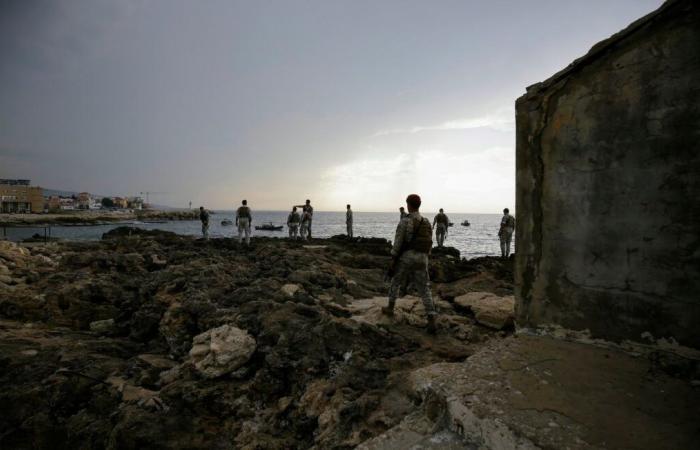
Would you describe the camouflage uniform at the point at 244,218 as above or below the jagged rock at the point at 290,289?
above

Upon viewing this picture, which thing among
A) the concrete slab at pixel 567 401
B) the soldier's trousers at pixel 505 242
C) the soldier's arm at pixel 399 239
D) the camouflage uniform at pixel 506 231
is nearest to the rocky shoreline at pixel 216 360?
the concrete slab at pixel 567 401

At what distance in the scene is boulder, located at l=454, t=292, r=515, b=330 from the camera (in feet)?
18.4

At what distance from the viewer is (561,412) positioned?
2.33 m

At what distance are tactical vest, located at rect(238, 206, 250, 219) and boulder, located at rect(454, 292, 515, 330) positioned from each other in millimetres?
10935

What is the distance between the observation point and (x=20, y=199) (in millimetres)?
76625

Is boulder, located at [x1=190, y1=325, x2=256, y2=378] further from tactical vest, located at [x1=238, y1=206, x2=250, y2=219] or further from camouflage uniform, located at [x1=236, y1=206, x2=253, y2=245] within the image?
camouflage uniform, located at [x1=236, y1=206, x2=253, y2=245]

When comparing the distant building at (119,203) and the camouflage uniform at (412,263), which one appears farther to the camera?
the distant building at (119,203)

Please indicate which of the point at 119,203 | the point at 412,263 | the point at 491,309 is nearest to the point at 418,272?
the point at 412,263

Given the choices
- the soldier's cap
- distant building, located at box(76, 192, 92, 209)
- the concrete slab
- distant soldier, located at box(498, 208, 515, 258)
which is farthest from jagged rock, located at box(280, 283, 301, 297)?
distant building, located at box(76, 192, 92, 209)

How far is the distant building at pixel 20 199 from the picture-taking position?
7306cm

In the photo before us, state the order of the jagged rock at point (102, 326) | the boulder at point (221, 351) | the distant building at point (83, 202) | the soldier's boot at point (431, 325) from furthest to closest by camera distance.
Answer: the distant building at point (83, 202), the jagged rock at point (102, 326), the soldier's boot at point (431, 325), the boulder at point (221, 351)

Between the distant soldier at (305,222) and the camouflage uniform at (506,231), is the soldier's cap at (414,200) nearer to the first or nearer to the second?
the camouflage uniform at (506,231)

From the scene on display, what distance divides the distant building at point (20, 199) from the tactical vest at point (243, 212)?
88.5 meters

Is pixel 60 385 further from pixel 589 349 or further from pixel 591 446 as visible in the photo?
pixel 589 349
